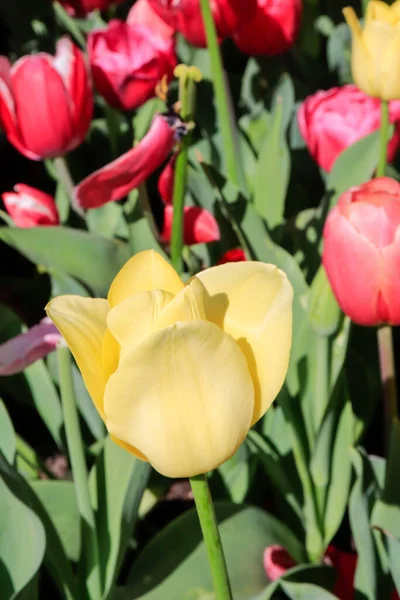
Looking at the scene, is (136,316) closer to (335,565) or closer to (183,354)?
(183,354)

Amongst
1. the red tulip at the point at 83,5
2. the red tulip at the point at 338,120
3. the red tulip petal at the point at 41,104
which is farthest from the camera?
the red tulip at the point at 83,5

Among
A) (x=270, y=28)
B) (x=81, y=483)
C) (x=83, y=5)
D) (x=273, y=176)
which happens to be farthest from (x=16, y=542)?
(x=83, y=5)

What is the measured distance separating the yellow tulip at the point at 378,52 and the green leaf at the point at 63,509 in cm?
47

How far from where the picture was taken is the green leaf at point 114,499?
609 mm

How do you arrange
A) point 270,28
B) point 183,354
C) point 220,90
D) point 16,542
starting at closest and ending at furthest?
point 183,354 → point 16,542 → point 220,90 → point 270,28

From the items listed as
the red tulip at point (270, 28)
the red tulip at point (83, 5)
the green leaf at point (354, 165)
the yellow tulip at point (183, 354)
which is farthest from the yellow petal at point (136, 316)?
the red tulip at point (83, 5)

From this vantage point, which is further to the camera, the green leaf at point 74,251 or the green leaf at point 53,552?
the green leaf at point 74,251

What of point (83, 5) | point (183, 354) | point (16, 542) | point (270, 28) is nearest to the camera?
point (183, 354)

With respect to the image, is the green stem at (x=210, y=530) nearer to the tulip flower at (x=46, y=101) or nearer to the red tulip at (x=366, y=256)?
the red tulip at (x=366, y=256)

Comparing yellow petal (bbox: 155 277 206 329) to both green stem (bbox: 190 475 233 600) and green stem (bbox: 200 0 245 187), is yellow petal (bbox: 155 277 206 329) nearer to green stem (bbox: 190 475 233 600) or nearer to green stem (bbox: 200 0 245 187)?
green stem (bbox: 190 475 233 600)

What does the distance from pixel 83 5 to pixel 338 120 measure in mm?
497

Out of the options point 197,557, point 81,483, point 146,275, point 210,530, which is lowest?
point 197,557

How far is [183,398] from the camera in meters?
0.35

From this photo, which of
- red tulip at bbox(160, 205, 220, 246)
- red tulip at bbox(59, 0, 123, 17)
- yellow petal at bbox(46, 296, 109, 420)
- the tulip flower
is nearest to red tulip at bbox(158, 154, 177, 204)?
red tulip at bbox(160, 205, 220, 246)
